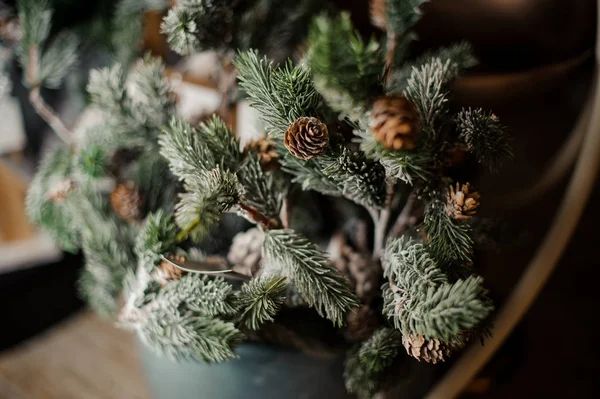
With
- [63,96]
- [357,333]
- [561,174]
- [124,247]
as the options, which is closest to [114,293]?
[124,247]

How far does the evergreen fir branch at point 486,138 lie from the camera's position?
323 millimetres

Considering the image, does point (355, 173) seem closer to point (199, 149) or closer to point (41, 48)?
point (199, 149)

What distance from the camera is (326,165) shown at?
0.33 metres

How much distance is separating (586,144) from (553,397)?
307 mm

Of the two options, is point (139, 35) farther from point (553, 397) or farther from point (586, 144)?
point (553, 397)

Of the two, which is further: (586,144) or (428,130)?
(586,144)

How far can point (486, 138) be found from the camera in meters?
0.32

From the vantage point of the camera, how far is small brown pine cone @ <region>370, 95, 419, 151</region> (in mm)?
266

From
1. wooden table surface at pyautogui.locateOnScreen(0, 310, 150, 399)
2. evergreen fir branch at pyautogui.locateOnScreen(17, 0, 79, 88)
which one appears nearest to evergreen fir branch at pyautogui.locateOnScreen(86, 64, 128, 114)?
evergreen fir branch at pyautogui.locateOnScreen(17, 0, 79, 88)

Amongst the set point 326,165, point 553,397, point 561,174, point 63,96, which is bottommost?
point 553,397

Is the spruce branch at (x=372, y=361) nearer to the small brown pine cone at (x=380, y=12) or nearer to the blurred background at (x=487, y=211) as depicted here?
the blurred background at (x=487, y=211)

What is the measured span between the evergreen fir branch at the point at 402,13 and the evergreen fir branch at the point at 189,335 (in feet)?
0.90

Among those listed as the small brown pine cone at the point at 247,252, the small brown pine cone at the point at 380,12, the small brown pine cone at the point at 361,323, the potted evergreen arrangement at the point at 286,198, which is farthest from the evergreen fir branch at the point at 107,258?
the small brown pine cone at the point at 380,12

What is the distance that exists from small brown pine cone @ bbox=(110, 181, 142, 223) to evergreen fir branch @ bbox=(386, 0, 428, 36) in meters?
0.27
